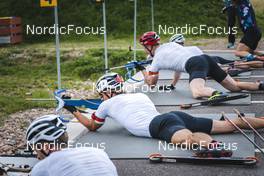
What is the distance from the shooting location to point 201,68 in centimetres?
875

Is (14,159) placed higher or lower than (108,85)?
lower

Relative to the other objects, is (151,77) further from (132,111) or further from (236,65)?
(236,65)

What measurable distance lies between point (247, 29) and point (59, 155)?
8.60 m

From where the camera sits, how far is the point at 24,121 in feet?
32.5

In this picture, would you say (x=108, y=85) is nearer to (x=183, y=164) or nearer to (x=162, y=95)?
(x=183, y=164)

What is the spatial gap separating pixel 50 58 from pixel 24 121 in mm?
7837

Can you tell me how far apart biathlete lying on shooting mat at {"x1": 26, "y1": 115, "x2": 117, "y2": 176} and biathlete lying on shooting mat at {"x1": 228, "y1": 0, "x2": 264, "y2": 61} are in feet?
27.1

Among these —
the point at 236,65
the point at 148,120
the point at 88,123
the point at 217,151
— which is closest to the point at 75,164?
the point at 217,151

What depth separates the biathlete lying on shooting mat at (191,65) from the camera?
871cm

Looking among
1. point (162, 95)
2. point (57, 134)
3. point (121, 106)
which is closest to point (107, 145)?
point (121, 106)

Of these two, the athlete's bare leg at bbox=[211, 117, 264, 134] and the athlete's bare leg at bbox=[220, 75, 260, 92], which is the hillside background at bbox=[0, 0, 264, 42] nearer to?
the athlete's bare leg at bbox=[220, 75, 260, 92]

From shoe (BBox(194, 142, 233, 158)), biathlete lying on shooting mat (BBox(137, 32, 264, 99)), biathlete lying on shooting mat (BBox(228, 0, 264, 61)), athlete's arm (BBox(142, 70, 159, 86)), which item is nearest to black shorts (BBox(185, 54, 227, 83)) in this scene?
biathlete lying on shooting mat (BBox(137, 32, 264, 99))

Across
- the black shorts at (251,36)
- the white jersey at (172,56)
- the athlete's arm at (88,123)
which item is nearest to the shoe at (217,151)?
the athlete's arm at (88,123)

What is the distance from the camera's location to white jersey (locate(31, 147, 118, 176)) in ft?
12.4
